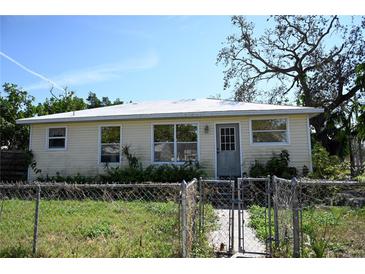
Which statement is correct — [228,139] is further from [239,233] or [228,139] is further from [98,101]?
[98,101]

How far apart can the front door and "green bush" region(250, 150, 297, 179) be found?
3.32 feet

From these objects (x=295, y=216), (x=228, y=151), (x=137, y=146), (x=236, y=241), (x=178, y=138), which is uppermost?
(x=178, y=138)

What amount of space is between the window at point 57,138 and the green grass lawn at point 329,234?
958 centimetres

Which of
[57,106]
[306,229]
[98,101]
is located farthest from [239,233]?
A: [98,101]

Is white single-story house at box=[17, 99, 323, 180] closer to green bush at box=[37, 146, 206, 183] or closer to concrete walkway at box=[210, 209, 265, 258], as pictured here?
green bush at box=[37, 146, 206, 183]

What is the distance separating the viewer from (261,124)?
500 inches

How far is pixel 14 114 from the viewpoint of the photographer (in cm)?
2070

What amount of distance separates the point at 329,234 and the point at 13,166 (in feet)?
45.8

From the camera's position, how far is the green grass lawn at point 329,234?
4.52m

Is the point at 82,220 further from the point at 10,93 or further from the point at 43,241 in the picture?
the point at 10,93

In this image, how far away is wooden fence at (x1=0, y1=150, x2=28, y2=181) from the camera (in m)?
14.9

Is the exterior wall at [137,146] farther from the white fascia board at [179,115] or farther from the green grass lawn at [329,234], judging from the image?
the green grass lawn at [329,234]
